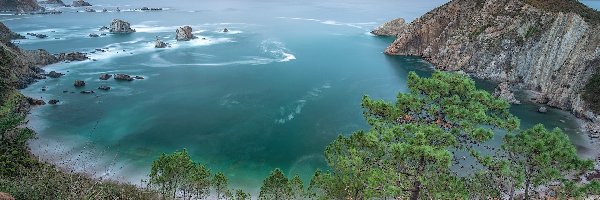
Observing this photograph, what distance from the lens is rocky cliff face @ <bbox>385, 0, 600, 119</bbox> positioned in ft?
291

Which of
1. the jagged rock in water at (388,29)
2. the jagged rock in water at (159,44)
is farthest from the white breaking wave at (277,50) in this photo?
the jagged rock in water at (388,29)

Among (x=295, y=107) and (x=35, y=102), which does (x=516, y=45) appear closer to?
(x=295, y=107)

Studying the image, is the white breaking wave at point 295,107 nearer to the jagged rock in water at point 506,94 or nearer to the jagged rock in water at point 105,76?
the jagged rock in water at point 506,94

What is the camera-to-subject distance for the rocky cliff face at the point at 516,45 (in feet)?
291

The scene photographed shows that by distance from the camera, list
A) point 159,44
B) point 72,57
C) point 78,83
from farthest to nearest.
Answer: point 159,44, point 72,57, point 78,83

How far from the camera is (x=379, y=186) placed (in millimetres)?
23844

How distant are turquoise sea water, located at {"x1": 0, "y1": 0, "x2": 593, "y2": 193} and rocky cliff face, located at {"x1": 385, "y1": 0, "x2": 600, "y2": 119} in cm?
553

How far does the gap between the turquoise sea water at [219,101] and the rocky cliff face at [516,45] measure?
553 centimetres

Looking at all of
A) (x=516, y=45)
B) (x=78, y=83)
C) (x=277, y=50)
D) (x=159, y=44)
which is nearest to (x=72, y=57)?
(x=159, y=44)

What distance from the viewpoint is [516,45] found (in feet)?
352

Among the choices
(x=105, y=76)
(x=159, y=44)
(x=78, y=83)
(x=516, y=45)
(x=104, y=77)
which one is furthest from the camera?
(x=159, y=44)

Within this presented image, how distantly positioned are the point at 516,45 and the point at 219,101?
70160 millimetres

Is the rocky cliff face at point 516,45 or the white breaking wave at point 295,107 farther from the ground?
the rocky cliff face at point 516,45

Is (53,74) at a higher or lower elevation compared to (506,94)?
lower
